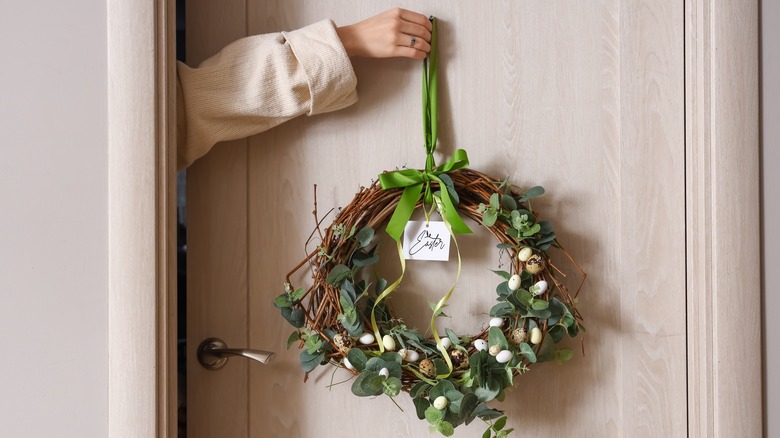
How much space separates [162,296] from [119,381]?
0.44 ft

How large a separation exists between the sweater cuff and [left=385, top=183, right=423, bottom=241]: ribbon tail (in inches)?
8.2

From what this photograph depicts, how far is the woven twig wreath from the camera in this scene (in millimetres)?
809

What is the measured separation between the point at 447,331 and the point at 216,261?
447 millimetres

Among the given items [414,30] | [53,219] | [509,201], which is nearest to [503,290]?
[509,201]

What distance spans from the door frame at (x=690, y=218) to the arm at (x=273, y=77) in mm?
63

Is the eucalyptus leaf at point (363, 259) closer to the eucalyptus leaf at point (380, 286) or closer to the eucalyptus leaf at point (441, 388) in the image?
the eucalyptus leaf at point (380, 286)

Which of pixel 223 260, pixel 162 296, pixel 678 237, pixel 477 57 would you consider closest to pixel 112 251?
pixel 162 296

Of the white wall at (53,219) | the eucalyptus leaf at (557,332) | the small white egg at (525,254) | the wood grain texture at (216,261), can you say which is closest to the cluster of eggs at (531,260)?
the small white egg at (525,254)

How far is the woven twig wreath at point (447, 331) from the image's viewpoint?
809mm

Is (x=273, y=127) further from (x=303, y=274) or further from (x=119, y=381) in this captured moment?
(x=119, y=381)

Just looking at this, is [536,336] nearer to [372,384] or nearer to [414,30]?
[372,384]

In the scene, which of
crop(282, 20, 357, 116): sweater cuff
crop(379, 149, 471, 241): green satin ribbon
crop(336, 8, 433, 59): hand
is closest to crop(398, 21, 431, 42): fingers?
crop(336, 8, 433, 59): hand

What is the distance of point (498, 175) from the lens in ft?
3.06

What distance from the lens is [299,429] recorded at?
948mm
